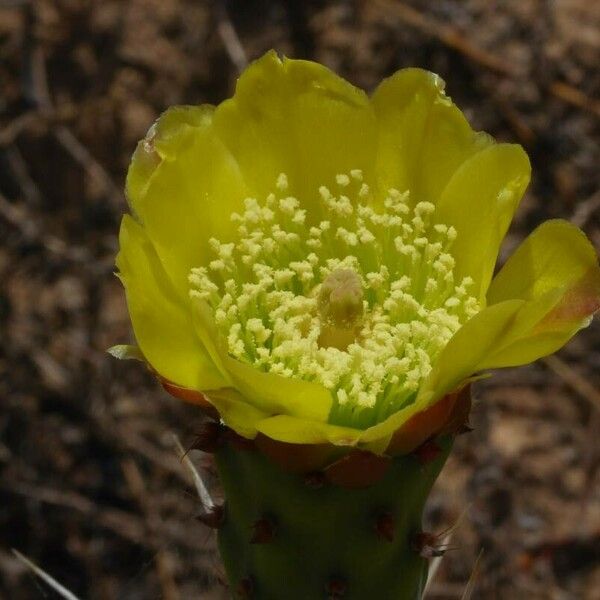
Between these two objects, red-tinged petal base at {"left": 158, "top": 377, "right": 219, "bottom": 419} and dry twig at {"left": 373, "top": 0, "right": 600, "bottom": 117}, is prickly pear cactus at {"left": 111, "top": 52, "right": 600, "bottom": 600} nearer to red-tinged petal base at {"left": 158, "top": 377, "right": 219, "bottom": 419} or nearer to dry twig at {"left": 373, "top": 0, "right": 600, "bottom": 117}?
red-tinged petal base at {"left": 158, "top": 377, "right": 219, "bottom": 419}

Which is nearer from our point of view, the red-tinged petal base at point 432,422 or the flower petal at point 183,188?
the red-tinged petal base at point 432,422

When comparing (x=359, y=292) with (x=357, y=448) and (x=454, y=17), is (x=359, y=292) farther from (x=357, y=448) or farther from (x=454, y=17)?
(x=454, y=17)

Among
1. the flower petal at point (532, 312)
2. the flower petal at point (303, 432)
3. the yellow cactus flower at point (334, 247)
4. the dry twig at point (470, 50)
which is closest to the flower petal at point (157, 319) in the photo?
the yellow cactus flower at point (334, 247)

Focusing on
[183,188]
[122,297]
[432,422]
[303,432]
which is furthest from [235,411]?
[122,297]

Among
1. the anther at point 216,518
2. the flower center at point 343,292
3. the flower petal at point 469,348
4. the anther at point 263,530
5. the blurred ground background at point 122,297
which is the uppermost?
the flower petal at point 469,348

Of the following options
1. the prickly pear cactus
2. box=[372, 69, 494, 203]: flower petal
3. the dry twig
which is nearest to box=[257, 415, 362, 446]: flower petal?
the prickly pear cactus

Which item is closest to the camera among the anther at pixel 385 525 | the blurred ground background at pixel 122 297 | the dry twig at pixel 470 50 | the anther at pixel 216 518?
the anther at pixel 385 525

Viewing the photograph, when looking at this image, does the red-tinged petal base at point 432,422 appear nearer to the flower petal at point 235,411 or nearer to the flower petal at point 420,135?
the flower petal at point 235,411

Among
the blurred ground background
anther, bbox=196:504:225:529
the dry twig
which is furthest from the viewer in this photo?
the dry twig

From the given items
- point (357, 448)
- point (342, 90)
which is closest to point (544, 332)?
point (357, 448)
